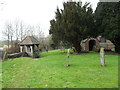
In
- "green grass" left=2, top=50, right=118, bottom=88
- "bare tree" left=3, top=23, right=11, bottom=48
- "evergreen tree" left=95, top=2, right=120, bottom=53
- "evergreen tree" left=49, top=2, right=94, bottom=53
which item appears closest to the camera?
"green grass" left=2, top=50, right=118, bottom=88

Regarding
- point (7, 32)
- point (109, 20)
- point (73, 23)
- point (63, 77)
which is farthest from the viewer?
point (7, 32)

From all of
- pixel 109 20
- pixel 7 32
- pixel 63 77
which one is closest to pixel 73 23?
pixel 109 20

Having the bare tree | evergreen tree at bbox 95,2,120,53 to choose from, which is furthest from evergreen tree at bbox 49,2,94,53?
the bare tree

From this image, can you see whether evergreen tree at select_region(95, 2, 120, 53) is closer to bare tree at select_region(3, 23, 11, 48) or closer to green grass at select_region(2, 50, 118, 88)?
green grass at select_region(2, 50, 118, 88)

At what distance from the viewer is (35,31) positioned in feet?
166

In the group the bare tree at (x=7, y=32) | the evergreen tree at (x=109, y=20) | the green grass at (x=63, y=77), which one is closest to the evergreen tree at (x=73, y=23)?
the evergreen tree at (x=109, y=20)

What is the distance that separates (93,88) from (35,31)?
4750cm

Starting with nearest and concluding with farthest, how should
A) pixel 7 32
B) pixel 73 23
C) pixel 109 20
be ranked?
pixel 109 20
pixel 73 23
pixel 7 32

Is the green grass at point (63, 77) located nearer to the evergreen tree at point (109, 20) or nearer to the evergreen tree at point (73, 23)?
the evergreen tree at point (109, 20)

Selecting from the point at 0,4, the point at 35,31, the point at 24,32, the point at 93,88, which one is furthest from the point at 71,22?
the point at 35,31

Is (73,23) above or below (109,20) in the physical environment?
below

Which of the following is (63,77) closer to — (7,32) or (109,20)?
(109,20)

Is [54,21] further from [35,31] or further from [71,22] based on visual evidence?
[35,31]

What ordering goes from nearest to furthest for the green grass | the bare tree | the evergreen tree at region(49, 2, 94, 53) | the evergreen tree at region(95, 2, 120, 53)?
the green grass, the evergreen tree at region(95, 2, 120, 53), the evergreen tree at region(49, 2, 94, 53), the bare tree
